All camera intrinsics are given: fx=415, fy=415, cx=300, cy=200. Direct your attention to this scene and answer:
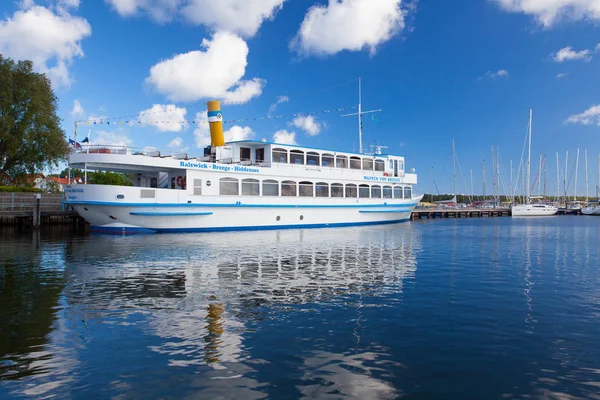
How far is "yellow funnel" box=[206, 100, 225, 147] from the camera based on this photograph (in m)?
31.4

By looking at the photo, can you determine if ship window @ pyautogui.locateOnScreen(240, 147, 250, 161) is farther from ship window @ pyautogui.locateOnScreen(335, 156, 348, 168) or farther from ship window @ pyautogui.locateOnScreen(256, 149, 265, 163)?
ship window @ pyautogui.locateOnScreen(335, 156, 348, 168)

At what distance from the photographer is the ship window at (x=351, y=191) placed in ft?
123

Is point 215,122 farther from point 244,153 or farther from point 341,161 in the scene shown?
point 341,161

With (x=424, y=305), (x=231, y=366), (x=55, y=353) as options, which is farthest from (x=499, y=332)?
(x=55, y=353)

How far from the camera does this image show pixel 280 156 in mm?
33250

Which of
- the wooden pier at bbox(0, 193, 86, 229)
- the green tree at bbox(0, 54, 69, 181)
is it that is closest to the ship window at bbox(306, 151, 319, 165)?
the wooden pier at bbox(0, 193, 86, 229)

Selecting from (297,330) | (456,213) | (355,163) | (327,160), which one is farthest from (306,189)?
(456,213)

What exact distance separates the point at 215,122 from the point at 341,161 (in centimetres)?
1200

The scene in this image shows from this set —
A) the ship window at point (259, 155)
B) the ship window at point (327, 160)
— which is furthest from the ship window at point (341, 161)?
the ship window at point (259, 155)

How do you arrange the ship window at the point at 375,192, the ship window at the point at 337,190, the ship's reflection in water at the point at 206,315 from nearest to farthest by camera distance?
the ship's reflection in water at the point at 206,315 < the ship window at the point at 337,190 < the ship window at the point at 375,192

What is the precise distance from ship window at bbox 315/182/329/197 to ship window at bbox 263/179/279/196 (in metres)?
4.13

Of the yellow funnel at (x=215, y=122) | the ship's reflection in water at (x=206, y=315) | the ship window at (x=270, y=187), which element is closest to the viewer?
the ship's reflection in water at (x=206, y=315)

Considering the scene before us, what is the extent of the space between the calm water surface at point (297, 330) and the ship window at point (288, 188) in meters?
18.3

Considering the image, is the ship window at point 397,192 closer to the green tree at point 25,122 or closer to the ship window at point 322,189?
the ship window at point 322,189
